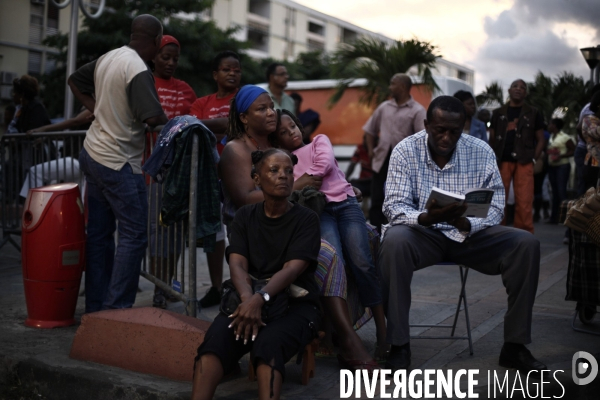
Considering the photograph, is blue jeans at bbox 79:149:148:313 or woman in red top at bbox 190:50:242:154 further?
woman in red top at bbox 190:50:242:154

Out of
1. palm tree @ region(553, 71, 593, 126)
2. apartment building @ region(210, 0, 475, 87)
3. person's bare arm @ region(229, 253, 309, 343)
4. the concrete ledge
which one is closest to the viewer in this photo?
person's bare arm @ region(229, 253, 309, 343)

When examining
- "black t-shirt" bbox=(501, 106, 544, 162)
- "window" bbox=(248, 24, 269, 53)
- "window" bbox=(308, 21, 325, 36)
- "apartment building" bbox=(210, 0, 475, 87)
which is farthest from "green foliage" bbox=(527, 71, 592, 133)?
"window" bbox=(308, 21, 325, 36)

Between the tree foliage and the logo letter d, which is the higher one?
the tree foliage

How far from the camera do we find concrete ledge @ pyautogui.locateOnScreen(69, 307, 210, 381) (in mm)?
4078

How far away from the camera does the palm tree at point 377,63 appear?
13.9 m

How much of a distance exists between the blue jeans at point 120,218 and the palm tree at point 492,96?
18.2 m

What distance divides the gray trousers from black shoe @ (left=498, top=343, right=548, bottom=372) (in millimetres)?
57

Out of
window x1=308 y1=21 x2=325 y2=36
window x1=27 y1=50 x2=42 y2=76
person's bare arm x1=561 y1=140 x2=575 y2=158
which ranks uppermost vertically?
window x1=308 y1=21 x2=325 y2=36

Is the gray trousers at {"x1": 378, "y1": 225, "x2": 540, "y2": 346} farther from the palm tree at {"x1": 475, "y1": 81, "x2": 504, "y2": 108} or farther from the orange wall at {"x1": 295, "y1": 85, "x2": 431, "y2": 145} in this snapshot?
the palm tree at {"x1": 475, "y1": 81, "x2": 504, "y2": 108}

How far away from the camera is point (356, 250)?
15.0ft

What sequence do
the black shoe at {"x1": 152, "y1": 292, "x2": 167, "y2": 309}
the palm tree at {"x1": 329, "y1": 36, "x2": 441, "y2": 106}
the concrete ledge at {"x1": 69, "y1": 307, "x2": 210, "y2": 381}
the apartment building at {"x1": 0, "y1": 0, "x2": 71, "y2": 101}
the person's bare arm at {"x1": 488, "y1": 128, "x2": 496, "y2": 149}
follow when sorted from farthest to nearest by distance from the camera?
the apartment building at {"x1": 0, "y1": 0, "x2": 71, "y2": 101}
the palm tree at {"x1": 329, "y1": 36, "x2": 441, "y2": 106}
the person's bare arm at {"x1": 488, "y1": 128, "x2": 496, "y2": 149}
the black shoe at {"x1": 152, "y1": 292, "x2": 167, "y2": 309}
the concrete ledge at {"x1": 69, "y1": 307, "x2": 210, "y2": 381}

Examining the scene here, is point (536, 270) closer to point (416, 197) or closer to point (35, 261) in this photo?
point (416, 197)

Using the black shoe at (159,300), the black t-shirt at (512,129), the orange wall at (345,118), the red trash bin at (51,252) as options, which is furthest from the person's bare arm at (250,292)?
the orange wall at (345,118)

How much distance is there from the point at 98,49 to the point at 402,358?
2489 cm
